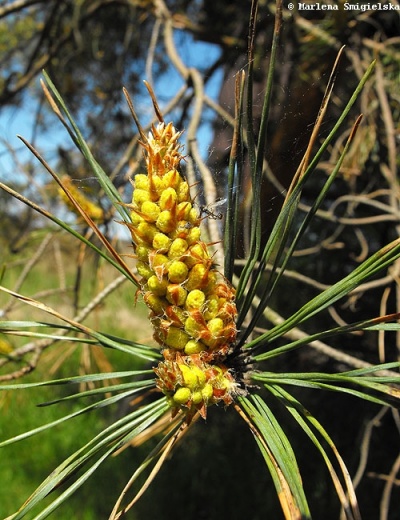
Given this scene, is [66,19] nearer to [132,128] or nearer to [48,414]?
[132,128]

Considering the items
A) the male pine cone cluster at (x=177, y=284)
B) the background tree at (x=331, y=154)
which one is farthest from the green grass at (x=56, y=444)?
the male pine cone cluster at (x=177, y=284)

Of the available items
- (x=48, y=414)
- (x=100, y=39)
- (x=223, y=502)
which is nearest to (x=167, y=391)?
(x=223, y=502)

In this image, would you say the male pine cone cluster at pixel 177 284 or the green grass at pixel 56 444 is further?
the green grass at pixel 56 444

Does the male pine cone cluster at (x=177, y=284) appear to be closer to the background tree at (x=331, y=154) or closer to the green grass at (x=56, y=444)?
the background tree at (x=331, y=154)

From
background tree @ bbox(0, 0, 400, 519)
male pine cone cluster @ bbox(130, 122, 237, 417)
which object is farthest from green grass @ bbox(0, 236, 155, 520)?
male pine cone cluster @ bbox(130, 122, 237, 417)

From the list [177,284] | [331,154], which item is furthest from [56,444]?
[177,284]

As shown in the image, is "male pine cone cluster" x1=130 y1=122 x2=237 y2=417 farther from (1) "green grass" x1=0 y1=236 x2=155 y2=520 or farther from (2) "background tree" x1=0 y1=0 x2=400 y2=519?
(1) "green grass" x1=0 y1=236 x2=155 y2=520

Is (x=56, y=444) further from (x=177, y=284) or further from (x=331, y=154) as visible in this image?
(x=177, y=284)

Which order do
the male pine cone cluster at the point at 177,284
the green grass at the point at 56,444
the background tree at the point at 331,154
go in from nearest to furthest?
the male pine cone cluster at the point at 177,284 < the background tree at the point at 331,154 < the green grass at the point at 56,444
